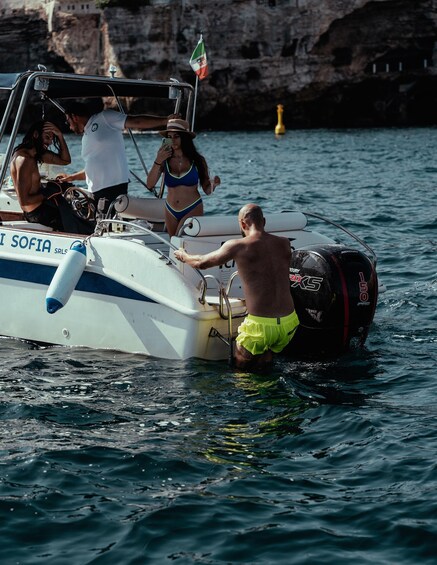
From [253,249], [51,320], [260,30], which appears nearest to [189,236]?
[253,249]

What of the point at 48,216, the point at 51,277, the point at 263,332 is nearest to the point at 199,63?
the point at 48,216

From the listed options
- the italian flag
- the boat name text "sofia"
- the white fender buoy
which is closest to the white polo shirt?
the boat name text "sofia"

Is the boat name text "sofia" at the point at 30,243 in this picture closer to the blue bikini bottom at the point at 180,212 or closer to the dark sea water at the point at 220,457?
the dark sea water at the point at 220,457

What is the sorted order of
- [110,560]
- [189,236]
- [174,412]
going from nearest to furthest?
[110,560] → [174,412] → [189,236]

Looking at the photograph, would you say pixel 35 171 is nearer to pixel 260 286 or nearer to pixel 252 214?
pixel 252 214

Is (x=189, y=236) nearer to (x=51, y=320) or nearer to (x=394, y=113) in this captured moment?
(x=51, y=320)

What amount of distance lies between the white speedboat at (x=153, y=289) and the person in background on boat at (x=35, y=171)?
0.31m

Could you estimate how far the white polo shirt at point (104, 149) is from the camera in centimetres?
901

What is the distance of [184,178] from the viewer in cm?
852

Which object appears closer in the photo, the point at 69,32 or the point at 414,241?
the point at 414,241

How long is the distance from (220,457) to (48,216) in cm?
392

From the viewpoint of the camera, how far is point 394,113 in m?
59.0

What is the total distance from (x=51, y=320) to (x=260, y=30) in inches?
2041

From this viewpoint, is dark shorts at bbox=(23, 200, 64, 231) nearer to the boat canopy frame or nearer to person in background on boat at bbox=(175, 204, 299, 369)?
the boat canopy frame
